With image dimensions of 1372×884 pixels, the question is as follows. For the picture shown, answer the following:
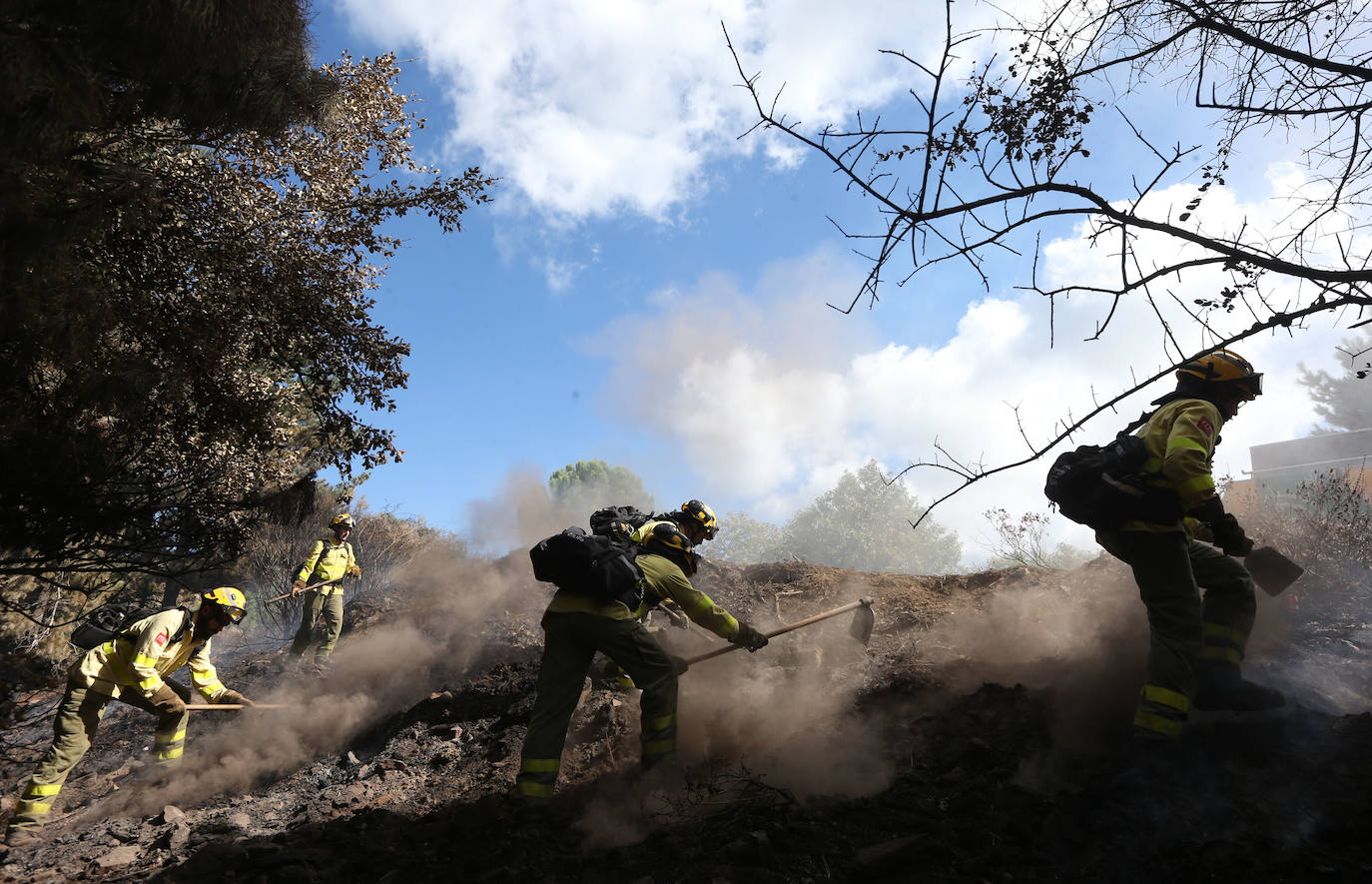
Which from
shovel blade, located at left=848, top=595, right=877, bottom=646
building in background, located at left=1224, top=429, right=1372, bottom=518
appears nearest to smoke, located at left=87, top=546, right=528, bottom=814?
shovel blade, located at left=848, top=595, right=877, bottom=646

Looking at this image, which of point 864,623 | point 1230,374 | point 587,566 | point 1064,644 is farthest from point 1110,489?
point 587,566

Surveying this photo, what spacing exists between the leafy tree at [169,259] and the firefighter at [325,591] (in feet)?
6.97

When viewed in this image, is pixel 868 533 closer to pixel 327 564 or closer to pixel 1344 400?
pixel 1344 400

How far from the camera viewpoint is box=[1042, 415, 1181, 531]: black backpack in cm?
386

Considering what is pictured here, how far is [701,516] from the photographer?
5844 mm

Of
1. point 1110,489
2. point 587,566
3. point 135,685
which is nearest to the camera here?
point 1110,489

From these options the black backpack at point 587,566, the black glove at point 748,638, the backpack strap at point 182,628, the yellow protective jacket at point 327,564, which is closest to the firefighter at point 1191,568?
the black glove at point 748,638

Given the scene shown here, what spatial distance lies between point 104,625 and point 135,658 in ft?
2.78

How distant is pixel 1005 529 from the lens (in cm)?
1109

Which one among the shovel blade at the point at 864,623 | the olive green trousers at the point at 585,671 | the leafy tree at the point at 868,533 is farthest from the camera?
the leafy tree at the point at 868,533

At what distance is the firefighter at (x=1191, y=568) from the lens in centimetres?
370

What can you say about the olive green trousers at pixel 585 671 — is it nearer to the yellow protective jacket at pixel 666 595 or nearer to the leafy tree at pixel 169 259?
the yellow protective jacket at pixel 666 595

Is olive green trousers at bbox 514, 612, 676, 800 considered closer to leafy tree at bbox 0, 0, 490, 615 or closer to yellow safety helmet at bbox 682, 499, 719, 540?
yellow safety helmet at bbox 682, 499, 719, 540

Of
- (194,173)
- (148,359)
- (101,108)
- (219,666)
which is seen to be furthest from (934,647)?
(219,666)
